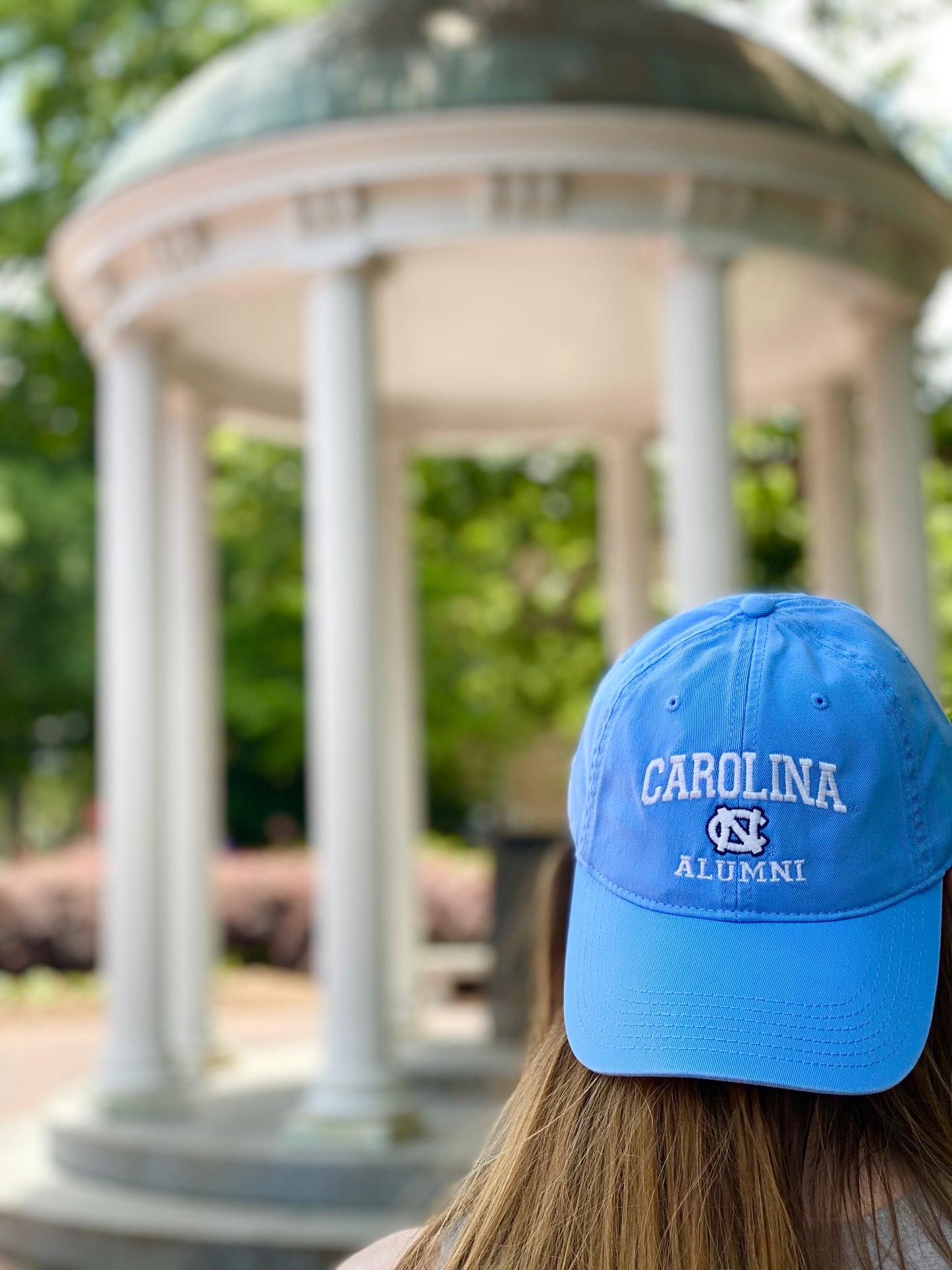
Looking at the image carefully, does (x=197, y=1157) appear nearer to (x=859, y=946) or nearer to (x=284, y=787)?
(x=859, y=946)

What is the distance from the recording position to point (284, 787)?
3669 cm

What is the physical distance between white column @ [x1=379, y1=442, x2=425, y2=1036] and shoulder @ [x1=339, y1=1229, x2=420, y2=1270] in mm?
11922

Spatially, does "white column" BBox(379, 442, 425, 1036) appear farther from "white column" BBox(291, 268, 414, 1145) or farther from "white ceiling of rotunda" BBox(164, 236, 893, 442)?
"white column" BBox(291, 268, 414, 1145)

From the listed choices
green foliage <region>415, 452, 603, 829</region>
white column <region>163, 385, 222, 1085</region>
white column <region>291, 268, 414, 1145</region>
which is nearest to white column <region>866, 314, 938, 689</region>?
white column <region>291, 268, 414, 1145</region>

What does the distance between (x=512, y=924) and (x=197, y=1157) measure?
13.9 feet

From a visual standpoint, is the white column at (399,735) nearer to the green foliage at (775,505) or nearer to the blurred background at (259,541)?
the blurred background at (259,541)

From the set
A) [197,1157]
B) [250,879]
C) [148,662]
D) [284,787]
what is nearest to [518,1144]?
[197,1157]

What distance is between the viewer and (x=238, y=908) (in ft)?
73.1

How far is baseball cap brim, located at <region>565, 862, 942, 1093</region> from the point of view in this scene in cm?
162

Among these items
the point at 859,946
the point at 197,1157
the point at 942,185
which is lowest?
the point at 197,1157

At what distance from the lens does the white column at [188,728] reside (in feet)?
39.7

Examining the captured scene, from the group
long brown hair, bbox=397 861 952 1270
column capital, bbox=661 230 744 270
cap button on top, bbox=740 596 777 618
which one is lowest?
long brown hair, bbox=397 861 952 1270

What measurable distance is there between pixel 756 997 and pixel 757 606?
45 centimetres

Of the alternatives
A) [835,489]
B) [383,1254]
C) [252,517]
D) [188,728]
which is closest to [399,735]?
[188,728]
